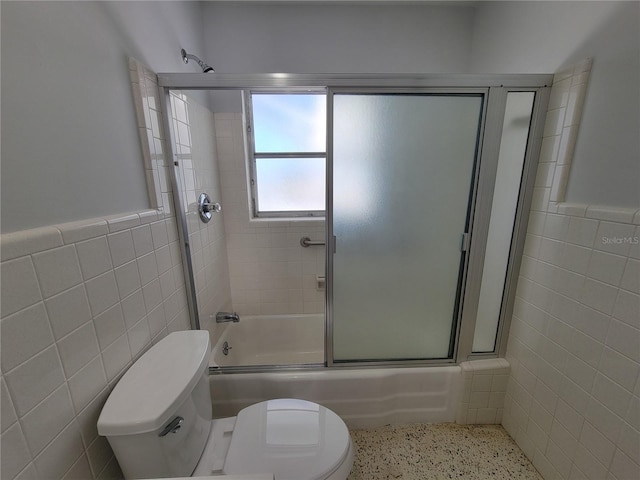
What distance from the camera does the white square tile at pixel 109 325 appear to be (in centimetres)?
76

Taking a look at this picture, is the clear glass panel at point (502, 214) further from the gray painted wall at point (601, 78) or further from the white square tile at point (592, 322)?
the white square tile at point (592, 322)

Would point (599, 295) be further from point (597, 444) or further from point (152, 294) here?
point (152, 294)

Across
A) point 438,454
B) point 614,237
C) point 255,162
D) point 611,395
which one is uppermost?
point 255,162

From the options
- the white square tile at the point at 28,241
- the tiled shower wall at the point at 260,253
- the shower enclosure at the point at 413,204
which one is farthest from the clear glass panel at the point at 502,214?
the white square tile at the point at 28,241

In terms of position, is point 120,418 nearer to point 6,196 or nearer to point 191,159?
point 6,196

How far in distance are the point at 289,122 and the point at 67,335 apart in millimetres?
1849

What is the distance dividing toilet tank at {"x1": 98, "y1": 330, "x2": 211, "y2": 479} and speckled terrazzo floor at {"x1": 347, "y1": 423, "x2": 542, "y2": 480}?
837 mm

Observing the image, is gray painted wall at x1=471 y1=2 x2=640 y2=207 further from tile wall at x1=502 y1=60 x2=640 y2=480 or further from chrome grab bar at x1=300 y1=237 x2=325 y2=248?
chrome grab bar at x1=300 y1=237 x2=325 y2=248

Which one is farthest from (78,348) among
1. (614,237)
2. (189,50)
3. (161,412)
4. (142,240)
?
(614,237)

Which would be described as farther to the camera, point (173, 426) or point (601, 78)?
point (601, 78)

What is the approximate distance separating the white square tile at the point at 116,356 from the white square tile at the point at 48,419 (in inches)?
5.0

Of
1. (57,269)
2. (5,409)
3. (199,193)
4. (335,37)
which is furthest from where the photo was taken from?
(335,37)

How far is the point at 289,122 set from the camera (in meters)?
2.02

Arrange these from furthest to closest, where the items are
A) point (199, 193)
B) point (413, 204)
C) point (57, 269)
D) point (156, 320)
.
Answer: point (199, 193) → point (413, 204) → point (156, 320) → point (57, 269)
